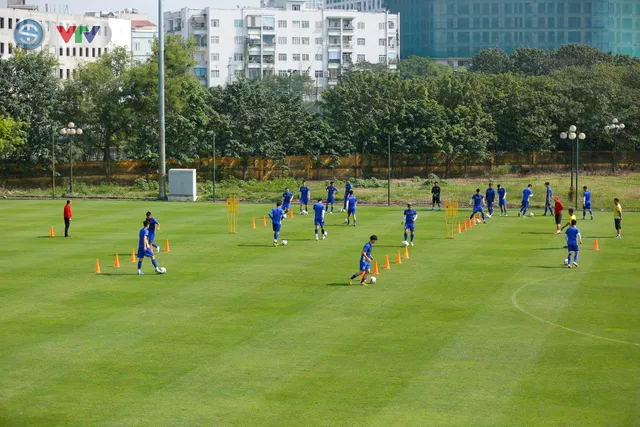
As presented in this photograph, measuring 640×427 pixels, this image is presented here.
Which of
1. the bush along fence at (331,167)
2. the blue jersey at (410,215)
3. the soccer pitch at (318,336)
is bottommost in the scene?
the soccer pitch at (318,336)

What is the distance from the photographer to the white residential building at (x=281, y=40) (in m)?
185

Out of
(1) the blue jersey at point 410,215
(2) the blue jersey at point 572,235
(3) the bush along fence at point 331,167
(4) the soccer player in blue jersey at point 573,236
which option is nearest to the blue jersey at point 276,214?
(1) the blue jersey at point 410,215

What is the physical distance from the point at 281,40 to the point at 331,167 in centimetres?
10924

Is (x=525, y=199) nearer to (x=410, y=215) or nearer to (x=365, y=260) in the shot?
(x=410, y=215)

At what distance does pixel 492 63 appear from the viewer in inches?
6590

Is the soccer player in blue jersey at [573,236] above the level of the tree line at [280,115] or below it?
below

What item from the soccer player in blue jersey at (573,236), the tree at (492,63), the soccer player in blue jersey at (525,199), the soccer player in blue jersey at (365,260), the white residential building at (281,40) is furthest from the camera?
the white residential building at (281,40)

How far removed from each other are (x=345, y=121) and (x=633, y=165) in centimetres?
2681

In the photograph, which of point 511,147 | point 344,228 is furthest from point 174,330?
Answer: point 511,147

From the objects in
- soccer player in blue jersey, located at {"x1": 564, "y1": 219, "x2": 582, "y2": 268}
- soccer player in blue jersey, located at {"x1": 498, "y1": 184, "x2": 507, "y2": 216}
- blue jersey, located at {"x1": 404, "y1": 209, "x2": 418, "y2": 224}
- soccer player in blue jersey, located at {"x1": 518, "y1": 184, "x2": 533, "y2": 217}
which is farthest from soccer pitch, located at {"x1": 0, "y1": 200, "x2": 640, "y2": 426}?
soccer player in blue jersey, located at {"x1": 498, "y1": 184, "x2": 507, "y2": 216}

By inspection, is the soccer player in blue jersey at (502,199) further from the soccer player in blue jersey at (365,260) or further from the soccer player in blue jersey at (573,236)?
the soccer player in blue jersey at (365,260)

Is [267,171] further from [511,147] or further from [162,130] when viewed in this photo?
[511,147]

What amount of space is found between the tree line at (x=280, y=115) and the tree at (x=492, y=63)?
69429 millimetres

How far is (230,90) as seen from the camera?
86188 millimetres
